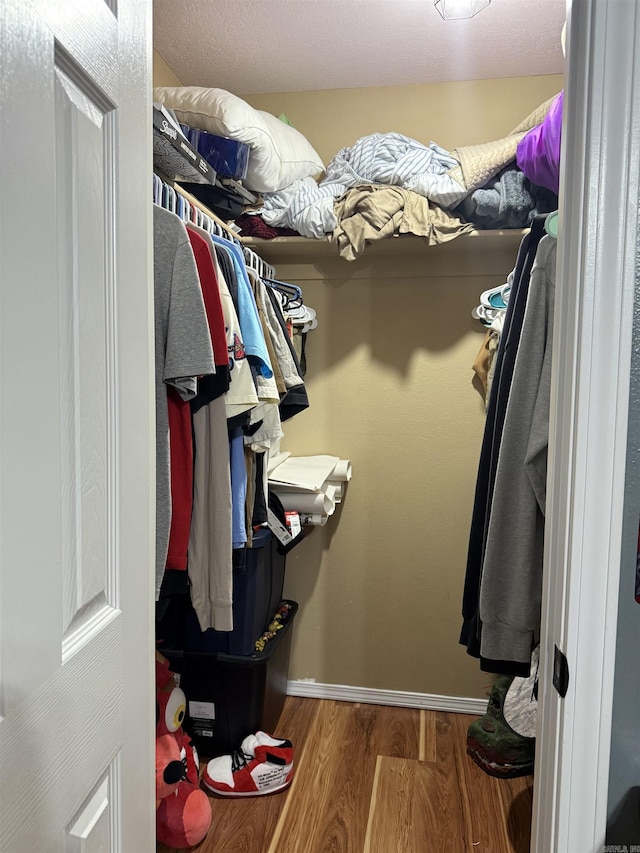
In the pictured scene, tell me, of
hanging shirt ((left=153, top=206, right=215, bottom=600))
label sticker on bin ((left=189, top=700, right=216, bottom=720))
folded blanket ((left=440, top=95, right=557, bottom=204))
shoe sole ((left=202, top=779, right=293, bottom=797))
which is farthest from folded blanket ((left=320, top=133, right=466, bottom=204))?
shoe sole ((left=202, top=779, right=293, bottom=797))

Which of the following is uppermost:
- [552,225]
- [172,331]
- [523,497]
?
[552,225]

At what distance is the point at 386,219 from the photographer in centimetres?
210

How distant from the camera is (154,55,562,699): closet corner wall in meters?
2.39

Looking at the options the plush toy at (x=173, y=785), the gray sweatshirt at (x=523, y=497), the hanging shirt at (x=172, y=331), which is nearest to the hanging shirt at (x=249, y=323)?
the hanging shirt at (x=172, y=331)

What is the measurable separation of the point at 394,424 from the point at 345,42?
1421mm

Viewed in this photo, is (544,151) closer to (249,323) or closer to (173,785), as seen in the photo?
(249,323)

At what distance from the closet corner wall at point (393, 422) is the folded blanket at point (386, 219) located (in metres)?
0.22

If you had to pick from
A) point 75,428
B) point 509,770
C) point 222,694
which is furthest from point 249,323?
point 509,770

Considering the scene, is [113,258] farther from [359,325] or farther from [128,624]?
[359,325]

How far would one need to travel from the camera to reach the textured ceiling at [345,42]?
1895mm

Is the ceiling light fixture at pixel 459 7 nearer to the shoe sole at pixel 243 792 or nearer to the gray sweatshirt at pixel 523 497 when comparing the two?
the gray sweatshirt at pixel 523 497

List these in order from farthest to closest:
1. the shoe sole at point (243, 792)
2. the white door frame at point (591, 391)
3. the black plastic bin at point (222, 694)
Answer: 1. the black plastic bin at point (222, 694)
2. the shoe sole at point (243, 792)
3. the white door frame at point (591, 391)

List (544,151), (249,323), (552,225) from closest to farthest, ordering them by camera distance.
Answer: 1. (552,225)
2. (249,323)
3. (544,151)

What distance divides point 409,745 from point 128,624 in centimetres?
181
